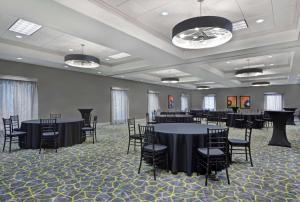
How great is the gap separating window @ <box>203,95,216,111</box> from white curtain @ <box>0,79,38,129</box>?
1660 cm

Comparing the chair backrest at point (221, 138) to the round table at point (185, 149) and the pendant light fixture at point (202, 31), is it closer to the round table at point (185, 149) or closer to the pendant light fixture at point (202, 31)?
the round table at point (185, 149)

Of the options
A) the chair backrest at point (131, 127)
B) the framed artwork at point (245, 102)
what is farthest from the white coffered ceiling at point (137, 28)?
the framed artwork at point (245, 102)

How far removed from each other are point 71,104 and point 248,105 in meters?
16.2

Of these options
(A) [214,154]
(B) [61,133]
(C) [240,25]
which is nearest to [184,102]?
(C) [240,25]

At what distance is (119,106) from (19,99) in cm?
579

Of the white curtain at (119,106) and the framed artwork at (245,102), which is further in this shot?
the framed artwork at (245,102)

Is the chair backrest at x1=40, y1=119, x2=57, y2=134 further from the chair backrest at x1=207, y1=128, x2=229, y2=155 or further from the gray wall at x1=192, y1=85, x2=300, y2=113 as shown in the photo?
the gray wall at x1=192, y1=85, x2=300, y2=113

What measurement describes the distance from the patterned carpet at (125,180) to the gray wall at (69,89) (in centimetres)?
420

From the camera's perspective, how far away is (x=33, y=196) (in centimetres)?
278

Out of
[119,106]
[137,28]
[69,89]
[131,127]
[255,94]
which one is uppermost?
[137,28]

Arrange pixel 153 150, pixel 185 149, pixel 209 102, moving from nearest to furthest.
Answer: pixel 153 150, pixel 185 149, pixel 209 102

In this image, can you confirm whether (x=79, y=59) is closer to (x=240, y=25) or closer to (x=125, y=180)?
(x=125, y=180)

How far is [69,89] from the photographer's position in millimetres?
9547

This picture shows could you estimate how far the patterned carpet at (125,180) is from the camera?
9.15ft
